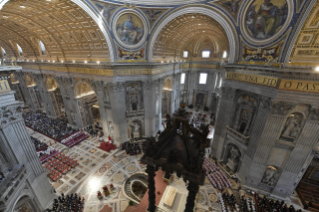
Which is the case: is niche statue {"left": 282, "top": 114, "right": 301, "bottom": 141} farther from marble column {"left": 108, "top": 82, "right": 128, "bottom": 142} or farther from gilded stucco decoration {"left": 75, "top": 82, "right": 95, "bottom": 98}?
gilded stucco decoration {"left": 75, "top": 82, "right": 95, "bottom": 98}

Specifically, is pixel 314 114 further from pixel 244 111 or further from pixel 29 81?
pixel 29 81

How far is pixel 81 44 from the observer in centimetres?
1505

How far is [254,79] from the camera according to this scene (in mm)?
10078

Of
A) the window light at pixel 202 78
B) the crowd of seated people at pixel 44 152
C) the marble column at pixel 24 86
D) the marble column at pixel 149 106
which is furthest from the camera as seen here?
the window light at pixel 202 78

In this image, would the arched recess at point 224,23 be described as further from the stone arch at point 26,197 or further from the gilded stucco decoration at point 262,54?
the stone arch at point 26,197

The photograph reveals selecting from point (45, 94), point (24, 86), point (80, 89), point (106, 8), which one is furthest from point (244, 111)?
point (24, 86)

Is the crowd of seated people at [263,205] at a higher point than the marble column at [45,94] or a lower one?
lower

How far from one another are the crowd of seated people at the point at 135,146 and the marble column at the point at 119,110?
95cm

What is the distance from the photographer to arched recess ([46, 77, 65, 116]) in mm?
21547

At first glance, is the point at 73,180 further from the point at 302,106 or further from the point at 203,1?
the point at 203,1

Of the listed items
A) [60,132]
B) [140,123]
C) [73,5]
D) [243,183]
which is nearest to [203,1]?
[73,5]

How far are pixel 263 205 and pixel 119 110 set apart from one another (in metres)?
14.7

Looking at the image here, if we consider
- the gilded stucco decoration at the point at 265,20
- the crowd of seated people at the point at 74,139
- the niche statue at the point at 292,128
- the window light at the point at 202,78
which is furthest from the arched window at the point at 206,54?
the crowd of seated people at the point at 74,139

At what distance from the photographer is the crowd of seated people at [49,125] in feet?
60.4
